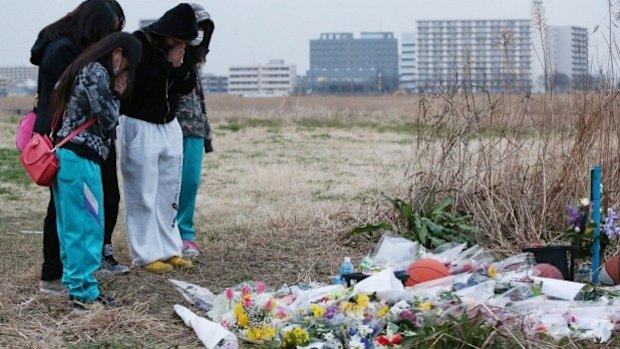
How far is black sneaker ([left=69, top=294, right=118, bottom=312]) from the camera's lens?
493 centimetres

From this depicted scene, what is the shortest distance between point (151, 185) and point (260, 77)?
11837cm

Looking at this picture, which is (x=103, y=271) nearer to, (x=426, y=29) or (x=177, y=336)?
(x=177, y=336)

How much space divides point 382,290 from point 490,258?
153 cm

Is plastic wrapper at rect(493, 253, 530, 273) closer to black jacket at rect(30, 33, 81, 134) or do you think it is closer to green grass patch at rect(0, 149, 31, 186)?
black jacket at rect(30, 33, 81, 134)

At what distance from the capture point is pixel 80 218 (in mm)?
4953

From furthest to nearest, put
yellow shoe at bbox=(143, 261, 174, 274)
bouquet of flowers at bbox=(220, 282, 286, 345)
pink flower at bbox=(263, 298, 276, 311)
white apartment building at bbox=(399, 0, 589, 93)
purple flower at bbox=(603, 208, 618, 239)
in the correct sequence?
1. white apartment building at bbox=(399, 0, 589, 93)
2. yellow shoe at bbox=(143, 261, 174, 274)
3. purple flower at bbox=(603, 208, 618, 239)
4. pink flower at bbox=(263, 298, 276, 311)
5. bouquet of flowers at bbox=(220, 282, 286, 345)

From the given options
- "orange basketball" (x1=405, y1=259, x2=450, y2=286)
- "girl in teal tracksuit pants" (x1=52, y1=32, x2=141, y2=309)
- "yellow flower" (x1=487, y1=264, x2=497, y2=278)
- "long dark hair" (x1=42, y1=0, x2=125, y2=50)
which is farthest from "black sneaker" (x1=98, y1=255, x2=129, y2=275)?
"yellow flower" (x1=487, y1=264, x2=497, y2=278)

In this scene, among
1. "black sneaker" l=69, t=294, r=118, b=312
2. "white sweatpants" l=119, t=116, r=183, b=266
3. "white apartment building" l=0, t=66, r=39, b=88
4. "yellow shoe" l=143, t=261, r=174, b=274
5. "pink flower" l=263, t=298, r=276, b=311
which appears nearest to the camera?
"pink flower" l=263, t=298, r=276, b=311

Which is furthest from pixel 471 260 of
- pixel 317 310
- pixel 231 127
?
pixel 231 127

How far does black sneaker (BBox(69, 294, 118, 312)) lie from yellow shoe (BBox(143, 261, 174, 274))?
2.97 feet

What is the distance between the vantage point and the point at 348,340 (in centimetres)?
439

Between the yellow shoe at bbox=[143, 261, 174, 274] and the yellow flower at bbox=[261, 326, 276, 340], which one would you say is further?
the yellow shoe at bbox=[143, 261, 174, 274]

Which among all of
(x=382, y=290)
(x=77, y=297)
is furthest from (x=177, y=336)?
(x=382, y=290)

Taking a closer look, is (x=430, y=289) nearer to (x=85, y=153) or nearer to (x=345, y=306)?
(x=345, y=306)
